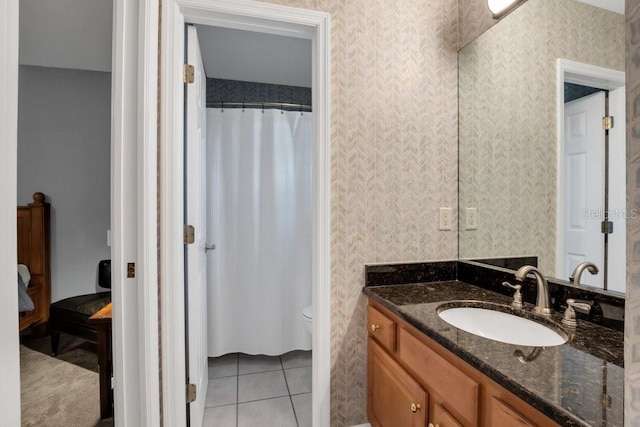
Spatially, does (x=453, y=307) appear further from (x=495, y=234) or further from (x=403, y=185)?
(x=403, y=185)

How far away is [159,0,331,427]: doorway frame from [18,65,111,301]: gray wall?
87.0 inches

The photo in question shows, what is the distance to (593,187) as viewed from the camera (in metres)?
1.09

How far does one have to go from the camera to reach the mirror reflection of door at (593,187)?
100 centimetres

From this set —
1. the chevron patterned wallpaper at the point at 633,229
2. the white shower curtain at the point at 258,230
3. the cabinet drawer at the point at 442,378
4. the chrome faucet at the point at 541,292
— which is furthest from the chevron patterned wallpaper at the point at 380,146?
the chevron patterned wallpaper at the point at 633,229

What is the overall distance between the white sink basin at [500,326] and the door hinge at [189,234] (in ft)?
3.77

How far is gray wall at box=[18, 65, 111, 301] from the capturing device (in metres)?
2.90

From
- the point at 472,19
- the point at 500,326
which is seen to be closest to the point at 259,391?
the point at 500,326

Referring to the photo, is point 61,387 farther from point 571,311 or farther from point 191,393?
point 571,311

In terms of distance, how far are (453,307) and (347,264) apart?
500 mm

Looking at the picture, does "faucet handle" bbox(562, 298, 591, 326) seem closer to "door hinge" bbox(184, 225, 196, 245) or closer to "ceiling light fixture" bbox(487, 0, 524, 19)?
"ceiling light fixture" bbox(487, 0, 524, 19)

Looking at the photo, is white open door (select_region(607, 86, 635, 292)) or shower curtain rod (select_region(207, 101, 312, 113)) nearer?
white open door (select_region(607, 86, 635, 292))

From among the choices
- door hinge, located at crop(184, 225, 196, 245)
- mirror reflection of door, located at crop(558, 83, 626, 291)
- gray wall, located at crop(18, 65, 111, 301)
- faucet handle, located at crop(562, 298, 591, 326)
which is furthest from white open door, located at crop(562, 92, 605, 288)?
gray wall, located at crop(18, 65, 111, 301)

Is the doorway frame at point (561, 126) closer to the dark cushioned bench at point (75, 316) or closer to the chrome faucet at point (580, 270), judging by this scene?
the chrome faucet at point (580, 270)

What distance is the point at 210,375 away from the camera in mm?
2201
